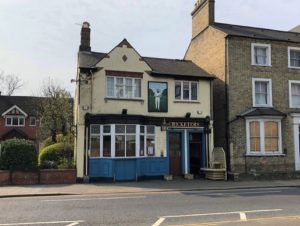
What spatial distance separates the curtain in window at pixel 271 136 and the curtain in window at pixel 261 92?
178 centimetres

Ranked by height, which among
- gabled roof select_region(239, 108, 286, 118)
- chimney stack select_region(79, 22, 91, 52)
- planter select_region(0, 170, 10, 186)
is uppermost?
chimney stack select_region(79, 22, 91, 52)

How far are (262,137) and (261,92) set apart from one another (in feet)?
10.7

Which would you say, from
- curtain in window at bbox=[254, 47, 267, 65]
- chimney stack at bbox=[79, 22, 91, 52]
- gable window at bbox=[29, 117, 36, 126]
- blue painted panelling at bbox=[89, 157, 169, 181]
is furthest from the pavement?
gable window at bbox=[29, 117, 36, 126]

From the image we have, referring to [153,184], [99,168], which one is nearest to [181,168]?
[153,184]

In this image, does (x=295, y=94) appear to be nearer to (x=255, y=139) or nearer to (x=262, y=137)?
(x=262, y=137)

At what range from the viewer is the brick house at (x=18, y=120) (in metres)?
50.9

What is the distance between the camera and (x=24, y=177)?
19688 millimetres

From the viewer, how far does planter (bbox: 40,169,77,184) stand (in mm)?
19969

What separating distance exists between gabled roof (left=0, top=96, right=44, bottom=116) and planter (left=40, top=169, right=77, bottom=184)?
33.7 m

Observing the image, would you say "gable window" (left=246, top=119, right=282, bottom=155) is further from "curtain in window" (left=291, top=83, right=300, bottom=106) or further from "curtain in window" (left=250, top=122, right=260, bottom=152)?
"curtain in window" (left=291, top=83, right=300, bottom=106)

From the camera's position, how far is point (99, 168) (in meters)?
21.0

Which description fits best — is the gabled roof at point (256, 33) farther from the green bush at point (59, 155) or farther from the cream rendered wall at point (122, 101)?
the green bush at point (59, 155)

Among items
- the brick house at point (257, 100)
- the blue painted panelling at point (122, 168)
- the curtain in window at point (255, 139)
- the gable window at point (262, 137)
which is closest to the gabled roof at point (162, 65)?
the brick house at point (257, 100)

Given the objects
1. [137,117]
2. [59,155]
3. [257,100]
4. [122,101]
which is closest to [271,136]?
[257,100]
